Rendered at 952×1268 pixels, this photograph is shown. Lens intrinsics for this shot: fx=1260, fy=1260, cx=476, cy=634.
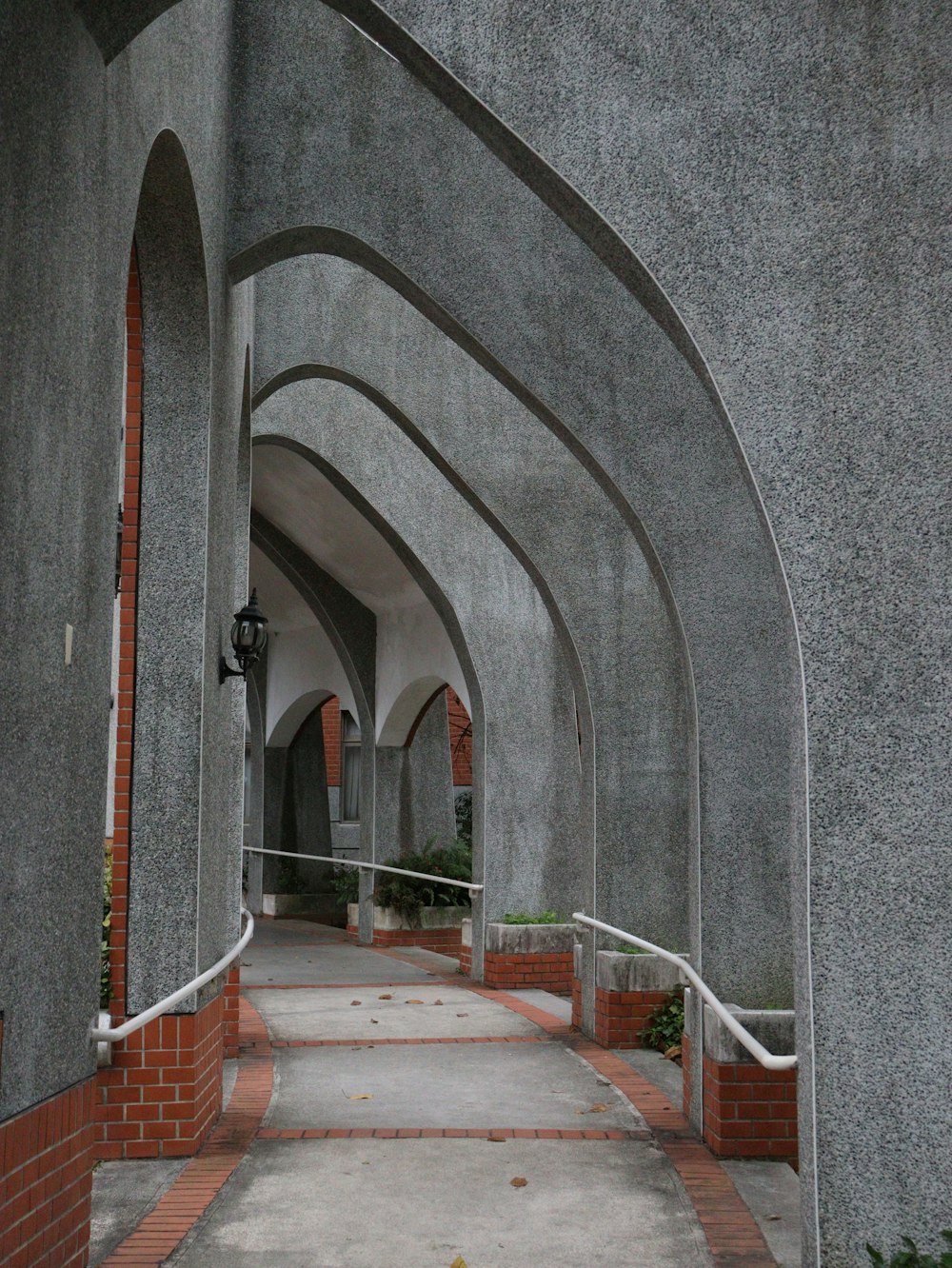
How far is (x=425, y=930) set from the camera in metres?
15.2

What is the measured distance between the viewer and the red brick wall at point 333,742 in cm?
2538

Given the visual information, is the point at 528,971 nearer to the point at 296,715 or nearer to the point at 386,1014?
the point at 386,1014

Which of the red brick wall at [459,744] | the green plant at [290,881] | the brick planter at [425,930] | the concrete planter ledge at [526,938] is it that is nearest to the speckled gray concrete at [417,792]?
the brick planter at [425,930]

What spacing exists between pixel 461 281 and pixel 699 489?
172 centimetres

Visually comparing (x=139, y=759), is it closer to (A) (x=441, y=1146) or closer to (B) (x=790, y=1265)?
(A) (x=441, y=1146)

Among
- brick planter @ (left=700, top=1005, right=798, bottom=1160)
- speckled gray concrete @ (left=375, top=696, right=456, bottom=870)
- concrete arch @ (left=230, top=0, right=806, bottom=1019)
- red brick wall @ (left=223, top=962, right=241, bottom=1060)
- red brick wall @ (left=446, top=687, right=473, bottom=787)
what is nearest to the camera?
brick planter @ (left=700, top=1005, right=798, bottom=1160)

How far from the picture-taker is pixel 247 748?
24406 mm

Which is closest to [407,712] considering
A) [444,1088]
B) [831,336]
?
[444,1088]

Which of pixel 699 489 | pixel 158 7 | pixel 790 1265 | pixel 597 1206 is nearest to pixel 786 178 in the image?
pixel 158 7

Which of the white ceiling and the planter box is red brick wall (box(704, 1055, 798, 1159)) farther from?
the planter box

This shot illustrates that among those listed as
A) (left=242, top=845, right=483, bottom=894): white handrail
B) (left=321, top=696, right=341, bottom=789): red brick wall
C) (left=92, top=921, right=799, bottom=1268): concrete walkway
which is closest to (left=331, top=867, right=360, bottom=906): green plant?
(left=242, top=845, right=483, bottom=894): white handrail

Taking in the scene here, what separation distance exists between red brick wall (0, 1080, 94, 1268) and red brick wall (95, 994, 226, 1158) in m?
1.55

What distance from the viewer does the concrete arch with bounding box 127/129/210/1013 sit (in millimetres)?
5707

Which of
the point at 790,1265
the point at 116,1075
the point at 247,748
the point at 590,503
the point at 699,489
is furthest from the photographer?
the point at 247,748
